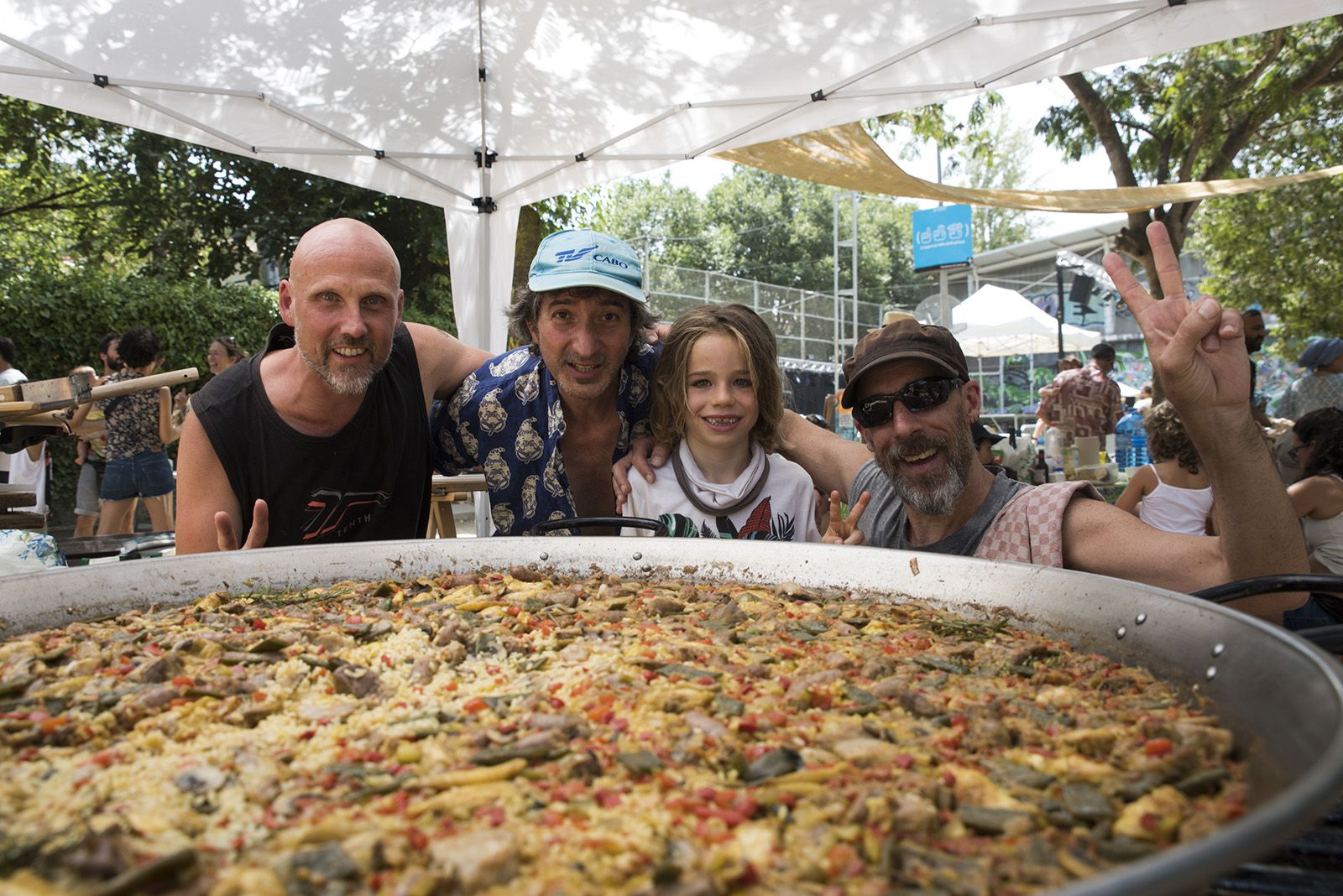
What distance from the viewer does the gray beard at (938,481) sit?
8.61 ft

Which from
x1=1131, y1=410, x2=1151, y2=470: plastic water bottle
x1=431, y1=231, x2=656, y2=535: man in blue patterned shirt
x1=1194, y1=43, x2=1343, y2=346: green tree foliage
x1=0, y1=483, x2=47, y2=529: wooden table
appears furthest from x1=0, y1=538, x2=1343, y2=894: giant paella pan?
x1=1194, y1=43, x2=1343, y2=346: green tree foliage

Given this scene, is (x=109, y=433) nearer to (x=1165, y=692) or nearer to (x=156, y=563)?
(x=156, y=563)

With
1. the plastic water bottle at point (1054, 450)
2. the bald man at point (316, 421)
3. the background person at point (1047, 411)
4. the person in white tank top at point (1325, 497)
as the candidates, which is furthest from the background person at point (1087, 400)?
the bald man at point (316, 421)

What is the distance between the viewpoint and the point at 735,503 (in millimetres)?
3061

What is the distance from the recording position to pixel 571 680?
1625 mm

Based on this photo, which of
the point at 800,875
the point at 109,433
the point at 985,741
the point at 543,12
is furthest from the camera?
the point at 109,433

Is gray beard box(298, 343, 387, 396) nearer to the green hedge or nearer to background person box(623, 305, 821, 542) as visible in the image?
background person box(623, 305, 821, 542)

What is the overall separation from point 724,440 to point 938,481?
2.46ft

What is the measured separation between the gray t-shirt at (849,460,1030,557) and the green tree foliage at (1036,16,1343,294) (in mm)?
8404

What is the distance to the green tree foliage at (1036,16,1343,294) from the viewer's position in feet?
33.5

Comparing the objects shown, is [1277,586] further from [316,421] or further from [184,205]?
[184,205]

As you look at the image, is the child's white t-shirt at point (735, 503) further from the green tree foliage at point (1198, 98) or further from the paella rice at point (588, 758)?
the green tree foliage at point (1198, 98)

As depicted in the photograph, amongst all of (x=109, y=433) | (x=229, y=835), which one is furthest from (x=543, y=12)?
(x=229, y=835)

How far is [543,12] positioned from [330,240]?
422cm
